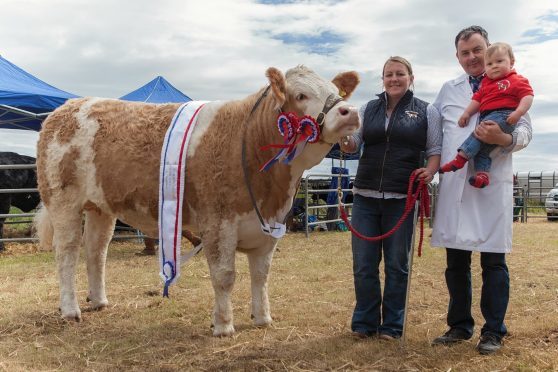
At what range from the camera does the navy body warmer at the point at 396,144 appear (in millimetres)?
3490

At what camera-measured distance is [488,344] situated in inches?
129

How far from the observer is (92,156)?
13.4 feet

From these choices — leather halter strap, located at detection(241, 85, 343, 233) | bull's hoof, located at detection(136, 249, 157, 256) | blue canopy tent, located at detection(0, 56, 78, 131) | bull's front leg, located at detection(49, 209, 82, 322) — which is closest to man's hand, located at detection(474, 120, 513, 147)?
leather halter strap, located at detection(241, 85, 343, 233)

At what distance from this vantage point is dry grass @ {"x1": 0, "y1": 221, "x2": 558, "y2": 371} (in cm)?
319

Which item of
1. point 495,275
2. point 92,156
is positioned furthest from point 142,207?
point 495,275

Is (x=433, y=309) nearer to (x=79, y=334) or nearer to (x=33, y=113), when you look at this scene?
(x=79, y=334)

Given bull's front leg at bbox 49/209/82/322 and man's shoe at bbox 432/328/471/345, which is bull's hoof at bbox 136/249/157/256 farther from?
man's shoe at bbox 432/328/471/345

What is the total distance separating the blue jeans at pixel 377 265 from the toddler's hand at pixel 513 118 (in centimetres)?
87

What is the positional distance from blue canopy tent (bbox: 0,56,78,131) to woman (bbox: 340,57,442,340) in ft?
22.3

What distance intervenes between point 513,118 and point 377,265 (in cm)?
133

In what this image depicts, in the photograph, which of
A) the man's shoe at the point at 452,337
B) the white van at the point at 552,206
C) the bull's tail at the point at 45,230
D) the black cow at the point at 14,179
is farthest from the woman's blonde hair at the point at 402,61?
the white van at the point at 552,206

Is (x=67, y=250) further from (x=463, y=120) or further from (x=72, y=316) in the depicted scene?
(x=463, y=120)

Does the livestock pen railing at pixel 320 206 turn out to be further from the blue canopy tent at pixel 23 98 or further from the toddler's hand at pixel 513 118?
the toddler's hand at pixel 513 118

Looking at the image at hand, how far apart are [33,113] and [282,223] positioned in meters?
6.99
